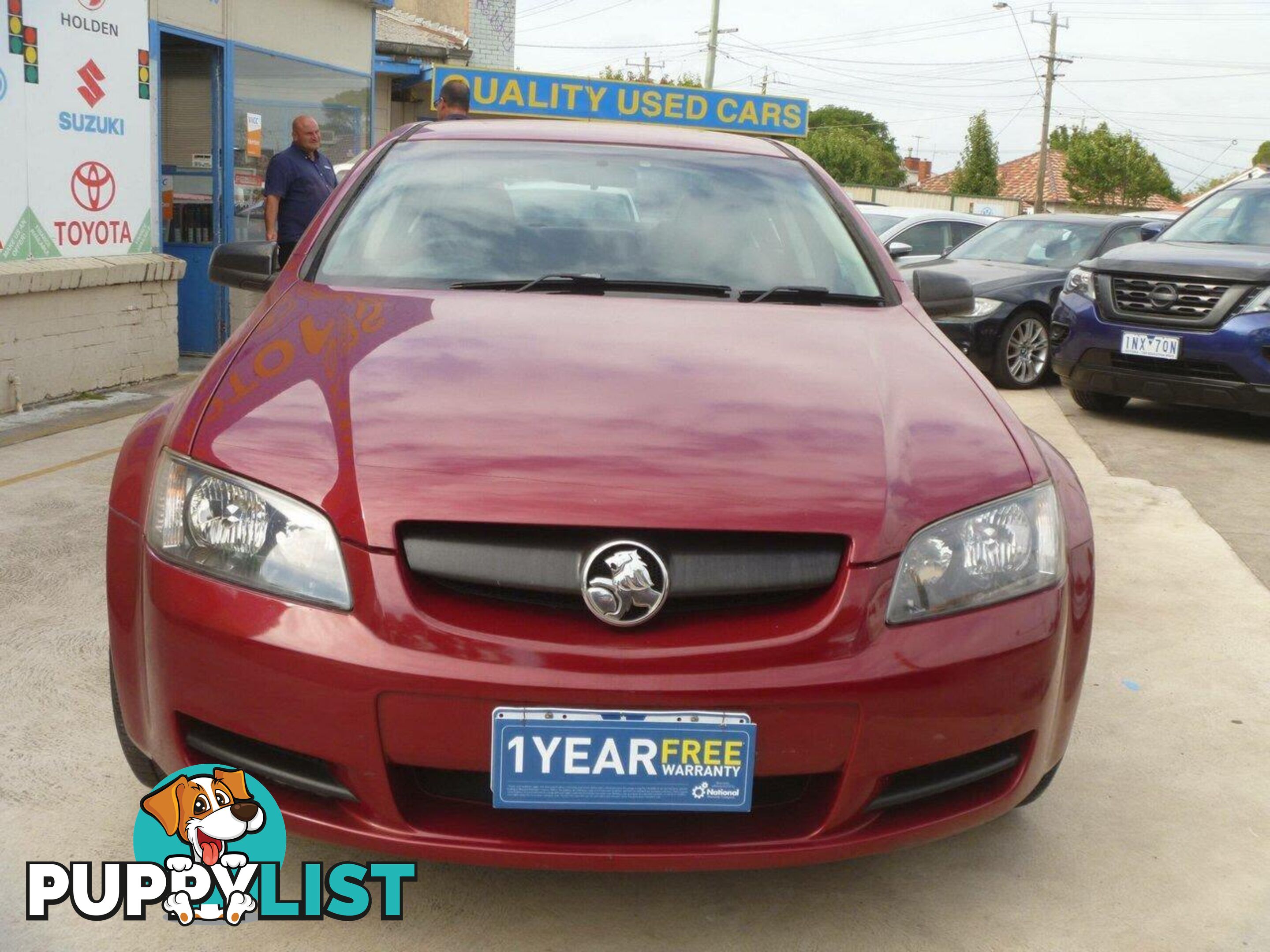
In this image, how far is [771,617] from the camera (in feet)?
6.96

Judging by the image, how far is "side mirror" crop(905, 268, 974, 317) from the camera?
3727mm

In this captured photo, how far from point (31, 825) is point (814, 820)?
5.02 feet

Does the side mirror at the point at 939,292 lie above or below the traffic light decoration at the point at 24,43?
below

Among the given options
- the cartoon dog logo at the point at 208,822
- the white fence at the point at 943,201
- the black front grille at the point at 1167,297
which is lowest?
the cartoon dog logo at the point at 208,822

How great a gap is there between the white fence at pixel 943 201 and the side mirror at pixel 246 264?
55572mm

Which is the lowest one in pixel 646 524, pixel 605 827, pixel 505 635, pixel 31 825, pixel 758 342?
pixel 31 825

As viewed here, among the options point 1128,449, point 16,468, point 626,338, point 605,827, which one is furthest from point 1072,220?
point 605,827

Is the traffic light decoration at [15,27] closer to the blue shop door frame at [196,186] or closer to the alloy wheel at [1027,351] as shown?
the blue shop door frame at [196,186]

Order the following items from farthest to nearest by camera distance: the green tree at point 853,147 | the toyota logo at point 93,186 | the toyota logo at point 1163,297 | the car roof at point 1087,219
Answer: the green tree at point 853,147 < the car roof at point 1087,219 < the toyota logo at point 1163,297 < the toyota logo at point 93,186

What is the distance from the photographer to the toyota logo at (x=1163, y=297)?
25.4 feet

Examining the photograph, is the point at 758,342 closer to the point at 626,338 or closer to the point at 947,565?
the point at 626,338

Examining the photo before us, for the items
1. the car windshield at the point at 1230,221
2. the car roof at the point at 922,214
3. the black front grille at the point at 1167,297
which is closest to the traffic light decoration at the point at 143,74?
the black front grille at the point at 1167,297

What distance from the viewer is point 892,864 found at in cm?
266

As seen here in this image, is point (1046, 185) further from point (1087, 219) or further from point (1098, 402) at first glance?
point (1098, 402)
